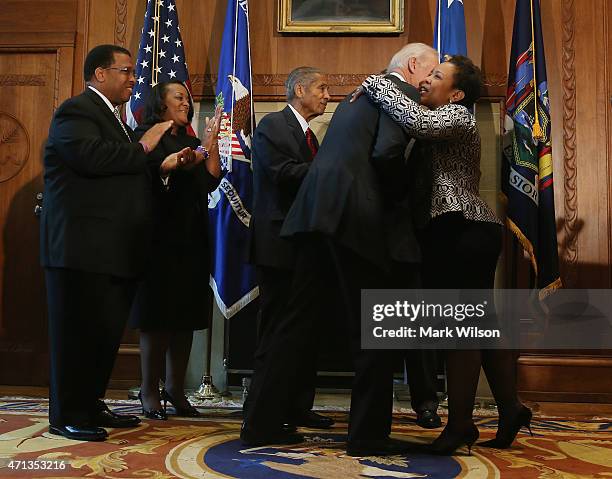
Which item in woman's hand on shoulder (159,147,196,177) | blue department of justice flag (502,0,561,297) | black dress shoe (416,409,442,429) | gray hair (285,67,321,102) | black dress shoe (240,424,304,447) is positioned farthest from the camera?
blue department of justice flag (502,0,561,297)

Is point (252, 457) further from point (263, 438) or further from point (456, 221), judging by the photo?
point (456, 221)

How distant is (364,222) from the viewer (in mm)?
2236

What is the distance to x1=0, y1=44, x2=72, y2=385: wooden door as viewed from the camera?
4.45 m

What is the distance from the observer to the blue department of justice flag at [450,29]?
3992 mm

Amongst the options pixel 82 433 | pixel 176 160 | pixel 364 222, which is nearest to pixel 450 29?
pixel 176 160

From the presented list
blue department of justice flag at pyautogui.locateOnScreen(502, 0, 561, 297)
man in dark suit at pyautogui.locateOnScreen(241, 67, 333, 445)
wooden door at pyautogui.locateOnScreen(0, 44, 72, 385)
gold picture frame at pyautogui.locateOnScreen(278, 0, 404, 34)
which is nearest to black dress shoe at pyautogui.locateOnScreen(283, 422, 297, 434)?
man in dark suit at pyautogui.locateOnScreen(241, 67, 333, 445)

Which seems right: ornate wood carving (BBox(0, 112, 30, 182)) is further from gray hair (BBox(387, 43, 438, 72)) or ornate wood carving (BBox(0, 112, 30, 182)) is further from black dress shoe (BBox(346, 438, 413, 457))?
black dress shoe (BBox(346, 438, 413, 457))

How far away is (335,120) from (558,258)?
2.16 metres

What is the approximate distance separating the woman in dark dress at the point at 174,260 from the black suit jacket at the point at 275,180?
0.90 feet

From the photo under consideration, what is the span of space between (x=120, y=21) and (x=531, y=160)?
2.69 metres

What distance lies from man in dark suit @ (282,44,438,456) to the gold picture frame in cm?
215

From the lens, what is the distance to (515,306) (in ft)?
13.7

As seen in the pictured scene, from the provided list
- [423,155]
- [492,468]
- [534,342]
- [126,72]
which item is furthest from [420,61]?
[534,342]

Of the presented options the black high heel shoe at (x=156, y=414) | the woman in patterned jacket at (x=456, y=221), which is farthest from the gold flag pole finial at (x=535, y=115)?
the black high heel shoe at (x=156, y=414)
